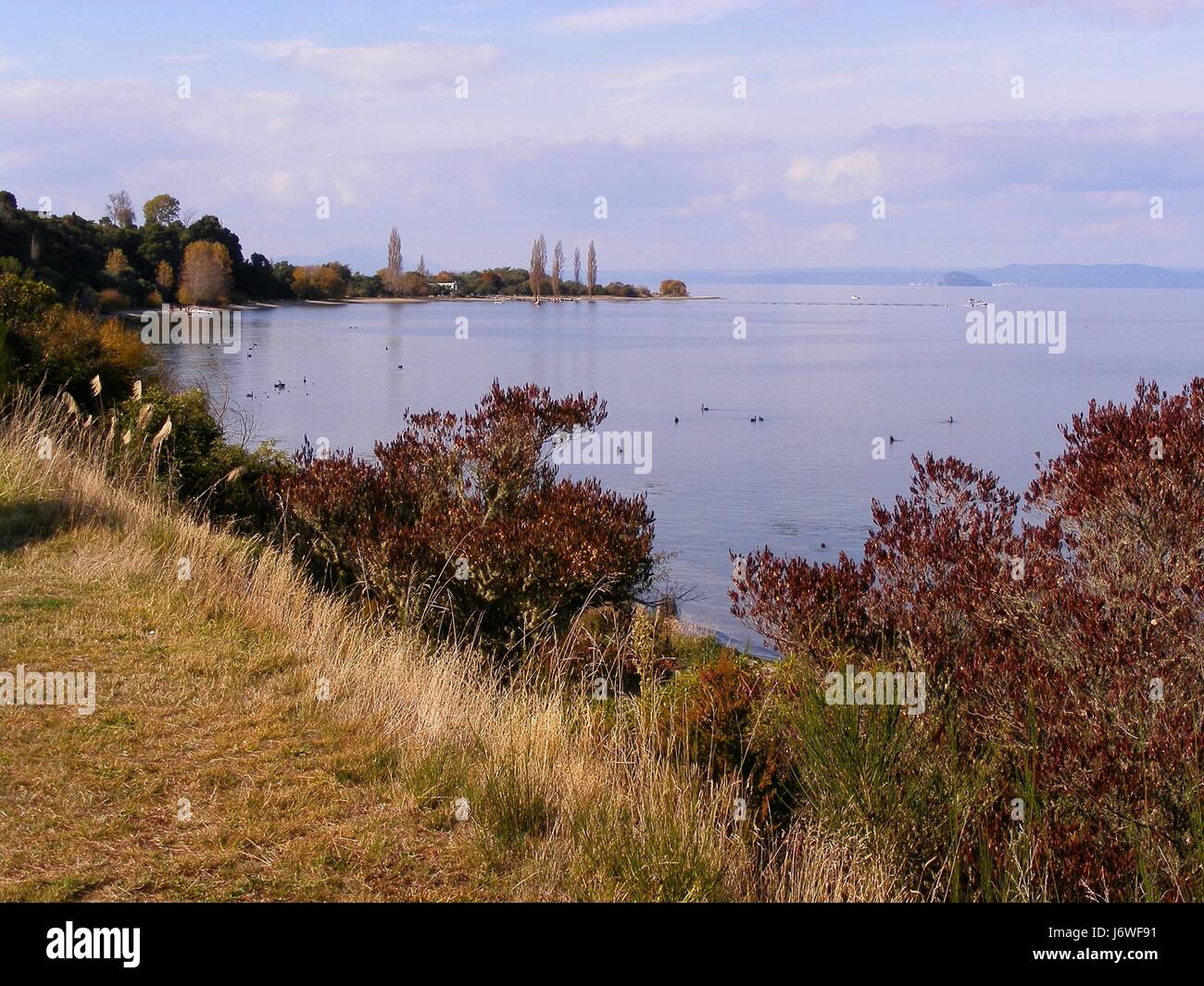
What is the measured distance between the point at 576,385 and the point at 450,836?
3861 centimetres

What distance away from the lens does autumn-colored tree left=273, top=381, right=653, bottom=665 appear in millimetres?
9914

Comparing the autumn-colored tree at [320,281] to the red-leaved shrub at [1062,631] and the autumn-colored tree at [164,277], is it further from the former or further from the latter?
the red-leaved shrub at [1062,631]

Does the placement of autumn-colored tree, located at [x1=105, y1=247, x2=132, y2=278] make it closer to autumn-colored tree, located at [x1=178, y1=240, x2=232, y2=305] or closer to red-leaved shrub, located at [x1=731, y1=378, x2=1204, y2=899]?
autumn-colored tree, located at [x1=178, y1=240, x2=232, y2=305]

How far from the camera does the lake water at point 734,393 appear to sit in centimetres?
2277

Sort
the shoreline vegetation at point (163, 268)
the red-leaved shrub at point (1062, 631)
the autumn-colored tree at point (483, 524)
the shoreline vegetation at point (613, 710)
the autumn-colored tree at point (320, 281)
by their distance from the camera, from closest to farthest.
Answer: the shoreline vegetation at point (613, 710) < the red-leaved shrub at point (1062, 631) < the autumn-colored tree at point (483, 524) < the shoreline vegetation at point (163, 268) < the autumn-colored tree at point (320, 281)

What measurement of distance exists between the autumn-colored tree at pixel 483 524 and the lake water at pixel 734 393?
3006mm

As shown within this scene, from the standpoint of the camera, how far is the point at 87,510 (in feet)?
31.5

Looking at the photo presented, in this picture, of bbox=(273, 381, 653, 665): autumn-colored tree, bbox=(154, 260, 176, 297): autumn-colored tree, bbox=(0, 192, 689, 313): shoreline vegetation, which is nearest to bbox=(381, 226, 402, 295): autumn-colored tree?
bbox=(0, 192, 689, 313): shoreline vegetation

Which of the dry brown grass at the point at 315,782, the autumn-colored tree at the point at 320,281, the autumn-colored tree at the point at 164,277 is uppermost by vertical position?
the autumn-colored tree at the point at 320,281

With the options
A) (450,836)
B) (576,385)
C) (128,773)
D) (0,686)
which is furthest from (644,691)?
(576,385)

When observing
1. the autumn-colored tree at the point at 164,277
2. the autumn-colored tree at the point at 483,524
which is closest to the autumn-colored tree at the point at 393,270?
the autumn-colored tree at the point at 164,277

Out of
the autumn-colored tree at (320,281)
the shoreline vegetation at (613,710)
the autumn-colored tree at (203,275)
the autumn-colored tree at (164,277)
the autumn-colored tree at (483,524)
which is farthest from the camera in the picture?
the autumn-colored tree at (320,281)
